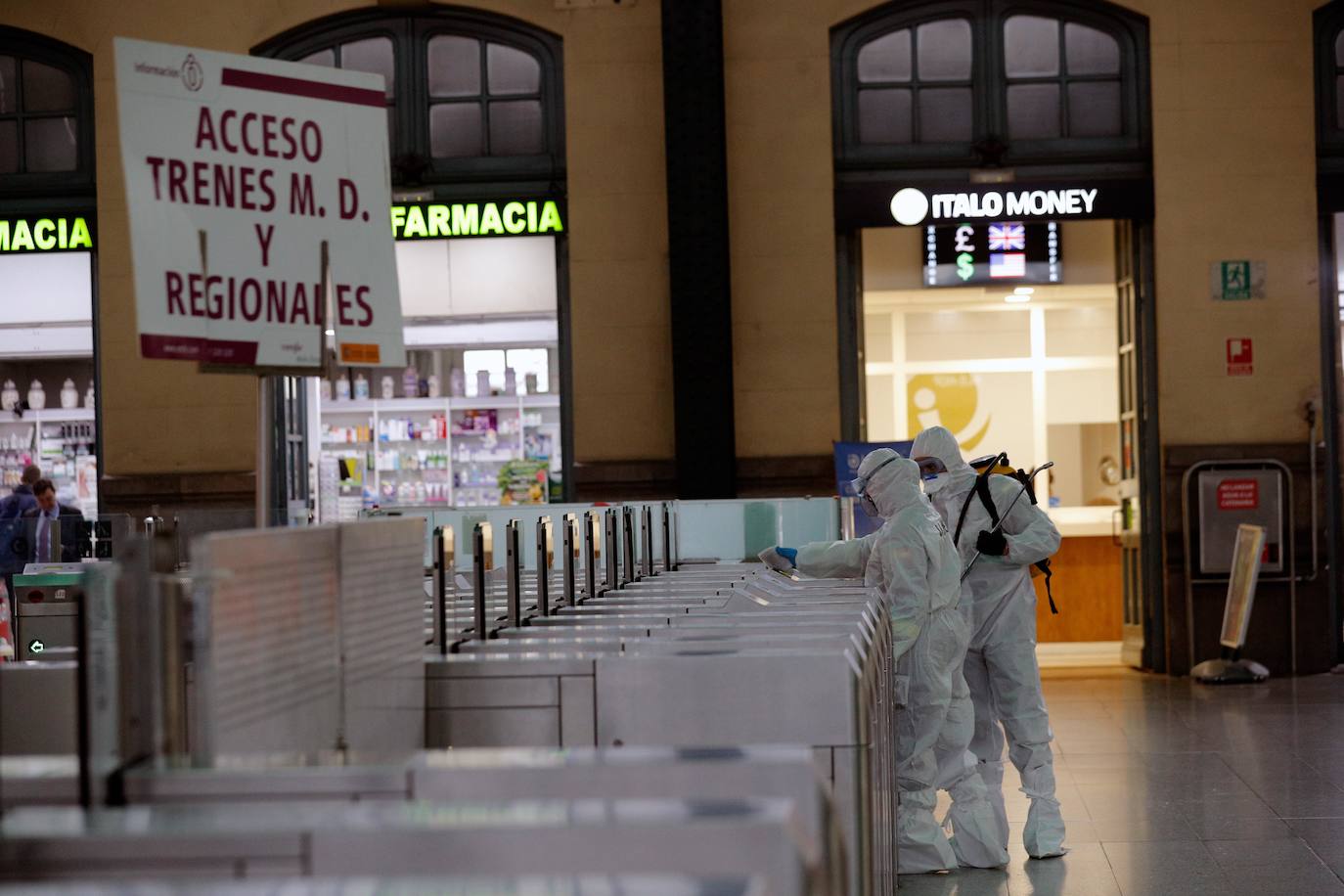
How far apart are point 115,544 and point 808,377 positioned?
5.12 metres

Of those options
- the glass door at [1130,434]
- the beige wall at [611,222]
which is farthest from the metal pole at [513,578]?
the glass door at [1130,434]

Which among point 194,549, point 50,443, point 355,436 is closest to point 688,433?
point 355,436

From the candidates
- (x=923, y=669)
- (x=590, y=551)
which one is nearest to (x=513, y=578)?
(x=590, y=551)

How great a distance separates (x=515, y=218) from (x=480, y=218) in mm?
254

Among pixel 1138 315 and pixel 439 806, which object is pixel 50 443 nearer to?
pixel 1138 315

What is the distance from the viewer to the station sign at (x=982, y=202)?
479 inches

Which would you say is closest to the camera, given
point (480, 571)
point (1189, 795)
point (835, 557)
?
point (480, 571)

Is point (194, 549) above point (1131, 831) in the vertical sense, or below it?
above

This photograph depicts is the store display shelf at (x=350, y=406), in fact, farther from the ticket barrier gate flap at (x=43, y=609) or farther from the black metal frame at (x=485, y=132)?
the ticket barrier gate flap at (x=43, y=609)

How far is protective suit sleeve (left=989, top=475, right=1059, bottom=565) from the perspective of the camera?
22.8 ft

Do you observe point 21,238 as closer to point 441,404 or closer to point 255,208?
point 441,404

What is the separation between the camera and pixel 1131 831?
7105 mm

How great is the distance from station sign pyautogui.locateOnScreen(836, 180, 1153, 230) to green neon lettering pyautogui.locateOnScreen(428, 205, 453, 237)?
286 cm

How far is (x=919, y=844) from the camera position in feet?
21.0
